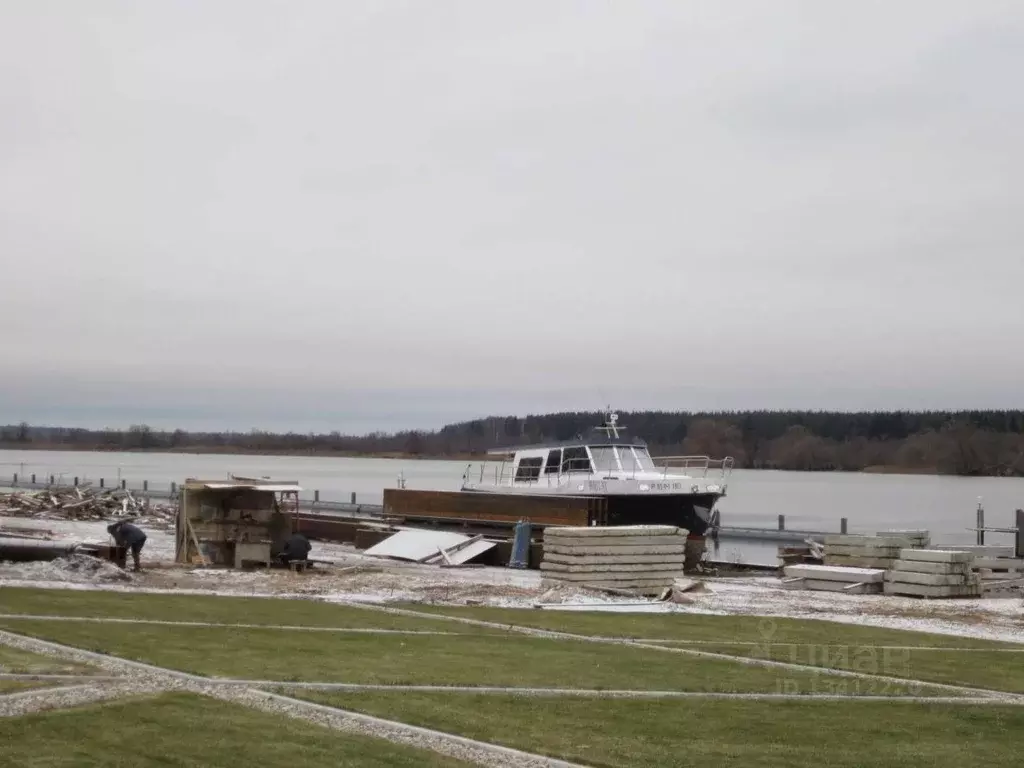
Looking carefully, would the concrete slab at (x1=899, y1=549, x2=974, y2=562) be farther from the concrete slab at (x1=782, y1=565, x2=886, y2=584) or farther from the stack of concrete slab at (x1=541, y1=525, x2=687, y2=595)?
the stack of concrete slab at (x1=541, y1=525, x2=687, y2=595)

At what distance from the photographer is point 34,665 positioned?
11.1 metres

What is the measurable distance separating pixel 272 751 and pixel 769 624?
34.9ft

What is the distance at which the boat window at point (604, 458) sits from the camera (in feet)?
117

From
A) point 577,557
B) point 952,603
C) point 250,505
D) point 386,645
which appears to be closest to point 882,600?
point 952,603

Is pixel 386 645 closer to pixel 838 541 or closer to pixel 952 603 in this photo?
pixel 952 603

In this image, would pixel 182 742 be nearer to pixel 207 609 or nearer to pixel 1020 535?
pixel 207 609

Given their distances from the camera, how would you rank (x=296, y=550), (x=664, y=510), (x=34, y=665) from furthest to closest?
A: (x=664, y=510) < (x=296, y=550) < (x=34, y=665)

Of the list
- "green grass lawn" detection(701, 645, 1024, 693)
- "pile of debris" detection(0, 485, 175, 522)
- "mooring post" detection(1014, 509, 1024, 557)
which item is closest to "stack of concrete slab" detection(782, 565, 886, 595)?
"green grass lawn" detection(701, 645, 1024, 693)

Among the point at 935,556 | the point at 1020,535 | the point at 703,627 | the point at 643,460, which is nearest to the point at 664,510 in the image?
the point at 643,460

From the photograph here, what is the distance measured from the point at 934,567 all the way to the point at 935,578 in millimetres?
235

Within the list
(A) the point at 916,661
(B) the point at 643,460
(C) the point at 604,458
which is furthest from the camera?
(B) the point at 643,460

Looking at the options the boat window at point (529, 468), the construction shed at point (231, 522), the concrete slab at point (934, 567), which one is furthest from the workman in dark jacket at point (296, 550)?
the boat window at point (529, 468)

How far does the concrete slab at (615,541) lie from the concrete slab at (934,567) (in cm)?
505

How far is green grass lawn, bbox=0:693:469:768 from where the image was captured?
7934mm
